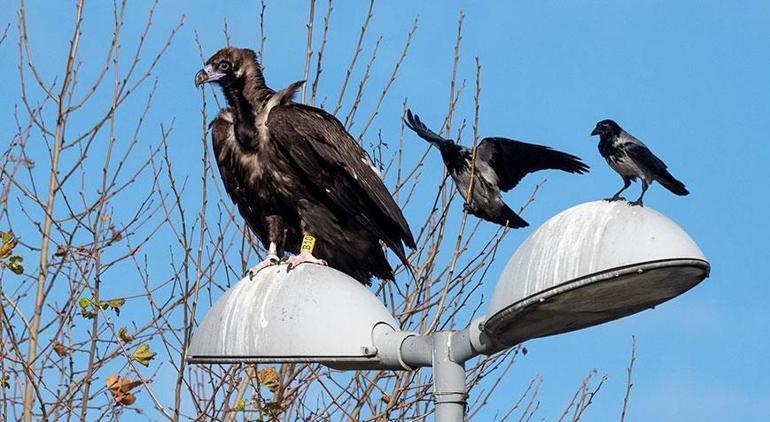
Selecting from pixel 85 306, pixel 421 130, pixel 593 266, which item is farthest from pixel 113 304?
pixel 593 266

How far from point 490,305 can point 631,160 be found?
60.7 inches

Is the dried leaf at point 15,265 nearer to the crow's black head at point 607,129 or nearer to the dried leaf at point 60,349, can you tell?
the dried leaf at point 60,349

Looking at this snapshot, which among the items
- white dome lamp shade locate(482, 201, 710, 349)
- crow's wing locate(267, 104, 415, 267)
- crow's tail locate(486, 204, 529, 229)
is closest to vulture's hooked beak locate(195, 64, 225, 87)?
crow's wing locate(267, 104, 415, 267)

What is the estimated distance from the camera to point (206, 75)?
5305 millimetres

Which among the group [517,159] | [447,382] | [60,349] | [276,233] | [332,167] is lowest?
[447,382]

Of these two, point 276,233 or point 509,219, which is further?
point 509,219

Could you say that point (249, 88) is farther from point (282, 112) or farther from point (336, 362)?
point (336, 362)

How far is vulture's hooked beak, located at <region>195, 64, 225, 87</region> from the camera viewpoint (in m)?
5.24

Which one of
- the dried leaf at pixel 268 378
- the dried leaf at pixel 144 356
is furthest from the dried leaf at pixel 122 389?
the dried leaf at pixel 268 378

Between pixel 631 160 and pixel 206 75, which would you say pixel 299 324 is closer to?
pixel 631 160

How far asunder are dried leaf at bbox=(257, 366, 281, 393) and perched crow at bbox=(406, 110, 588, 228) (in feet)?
4.39

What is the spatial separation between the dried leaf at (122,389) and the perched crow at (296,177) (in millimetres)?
854

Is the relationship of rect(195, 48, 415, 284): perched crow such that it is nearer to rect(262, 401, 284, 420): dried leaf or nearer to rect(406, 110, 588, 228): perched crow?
rect(262, 401, 284, 420): dried leaf

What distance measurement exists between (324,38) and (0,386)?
241cm
